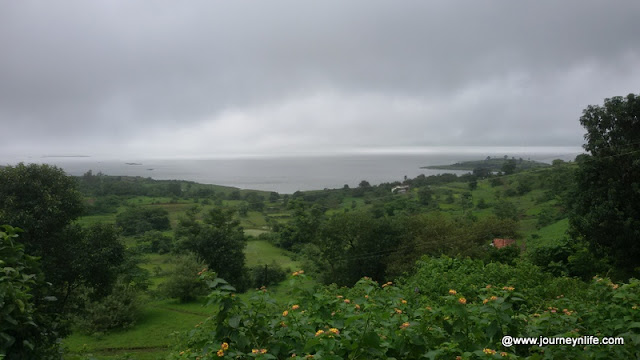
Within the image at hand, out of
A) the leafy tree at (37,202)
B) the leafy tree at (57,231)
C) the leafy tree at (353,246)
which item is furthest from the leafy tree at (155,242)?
the leafy tree at (37,202)

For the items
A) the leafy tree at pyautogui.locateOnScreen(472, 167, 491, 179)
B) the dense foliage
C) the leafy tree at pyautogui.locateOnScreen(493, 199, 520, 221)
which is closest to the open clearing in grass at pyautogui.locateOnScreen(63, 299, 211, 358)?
the dense foliage

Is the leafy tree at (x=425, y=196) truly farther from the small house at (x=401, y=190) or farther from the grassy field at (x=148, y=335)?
the grassy field at (x=148, y=335)

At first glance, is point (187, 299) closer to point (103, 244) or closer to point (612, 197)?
point (103, 244)

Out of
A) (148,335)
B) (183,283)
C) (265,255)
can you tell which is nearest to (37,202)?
(148,335)

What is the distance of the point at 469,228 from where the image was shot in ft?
55.1

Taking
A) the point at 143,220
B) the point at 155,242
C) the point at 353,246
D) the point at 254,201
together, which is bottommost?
the point at 155,242

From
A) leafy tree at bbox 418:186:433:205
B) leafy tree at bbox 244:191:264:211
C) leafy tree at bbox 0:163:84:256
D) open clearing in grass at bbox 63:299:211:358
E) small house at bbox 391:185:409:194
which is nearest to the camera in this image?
leafy tree at bbox 0:163:84:256

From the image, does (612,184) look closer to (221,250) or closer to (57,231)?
(57,231)

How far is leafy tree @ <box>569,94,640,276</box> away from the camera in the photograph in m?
8.66

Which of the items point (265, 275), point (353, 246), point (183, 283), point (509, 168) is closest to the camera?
point (353, 246)

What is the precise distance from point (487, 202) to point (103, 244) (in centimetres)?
2936

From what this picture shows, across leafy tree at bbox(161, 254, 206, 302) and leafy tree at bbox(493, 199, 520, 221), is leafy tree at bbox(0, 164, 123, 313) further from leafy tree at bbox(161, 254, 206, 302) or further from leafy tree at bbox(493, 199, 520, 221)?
leafy tree at bbox(493, 199, 520, 221)

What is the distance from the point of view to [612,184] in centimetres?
890

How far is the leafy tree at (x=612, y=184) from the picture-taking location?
28.4 feet
